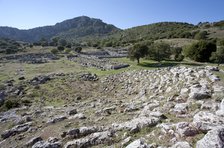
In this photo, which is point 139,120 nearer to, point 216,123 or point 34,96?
point 216,123

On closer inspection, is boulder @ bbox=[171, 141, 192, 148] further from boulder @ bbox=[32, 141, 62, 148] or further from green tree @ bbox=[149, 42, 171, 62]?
green tree @ bbox=[149, 42, 171, 62]

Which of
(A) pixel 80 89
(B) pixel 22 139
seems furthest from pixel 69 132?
(A) pixel 80 89

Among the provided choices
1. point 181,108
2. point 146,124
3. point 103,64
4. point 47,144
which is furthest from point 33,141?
point 103,64

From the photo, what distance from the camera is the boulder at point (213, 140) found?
6.36m

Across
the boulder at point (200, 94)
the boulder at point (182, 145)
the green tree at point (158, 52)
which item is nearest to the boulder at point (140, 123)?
the boulder at point (182, 145)

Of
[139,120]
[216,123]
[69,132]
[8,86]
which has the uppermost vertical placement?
[216,123]

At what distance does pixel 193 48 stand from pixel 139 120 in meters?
37.5

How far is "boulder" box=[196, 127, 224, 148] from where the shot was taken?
6.36 m

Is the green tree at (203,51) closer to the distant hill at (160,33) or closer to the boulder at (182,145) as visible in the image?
the boulder at (182,145)

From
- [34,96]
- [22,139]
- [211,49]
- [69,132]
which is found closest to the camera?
[69,132]

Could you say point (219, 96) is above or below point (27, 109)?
above

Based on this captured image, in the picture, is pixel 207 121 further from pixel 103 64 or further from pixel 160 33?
pixel 160 33

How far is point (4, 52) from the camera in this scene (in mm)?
86125

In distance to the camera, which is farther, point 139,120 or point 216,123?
point 139,120
